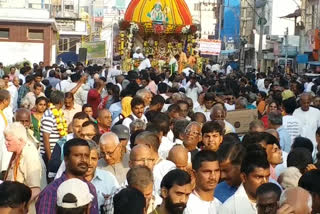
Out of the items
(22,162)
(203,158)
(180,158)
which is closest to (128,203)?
(203,158)

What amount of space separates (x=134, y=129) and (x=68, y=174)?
3.19 metres

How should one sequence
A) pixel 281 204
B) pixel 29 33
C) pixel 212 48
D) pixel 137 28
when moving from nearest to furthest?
pixel 281 204, pixel 137 28, pixel 29 33, pixel 212 48

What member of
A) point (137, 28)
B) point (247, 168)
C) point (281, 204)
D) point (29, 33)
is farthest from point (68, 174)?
point (29, 33)

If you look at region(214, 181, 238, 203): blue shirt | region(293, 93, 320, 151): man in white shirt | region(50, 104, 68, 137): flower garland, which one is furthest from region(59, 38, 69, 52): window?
region(214, 181, 238, 203): blue shirt

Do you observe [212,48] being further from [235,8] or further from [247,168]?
[247,168]

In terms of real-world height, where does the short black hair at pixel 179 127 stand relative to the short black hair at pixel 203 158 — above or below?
below

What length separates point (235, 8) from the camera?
7931 centimetres

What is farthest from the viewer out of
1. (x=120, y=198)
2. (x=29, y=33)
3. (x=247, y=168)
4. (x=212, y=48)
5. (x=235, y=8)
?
(x=235, y=8)

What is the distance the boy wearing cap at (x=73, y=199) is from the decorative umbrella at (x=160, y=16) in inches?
1356

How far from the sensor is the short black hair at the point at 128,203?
5.55 m

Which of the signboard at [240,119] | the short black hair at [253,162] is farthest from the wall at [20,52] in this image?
the short black hair at [253,162]

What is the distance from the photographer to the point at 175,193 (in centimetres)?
608

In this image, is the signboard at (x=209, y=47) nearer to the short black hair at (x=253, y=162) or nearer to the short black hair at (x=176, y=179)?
the short black hair at (x=253, y=162)

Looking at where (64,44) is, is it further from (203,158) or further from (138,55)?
(203,158)
